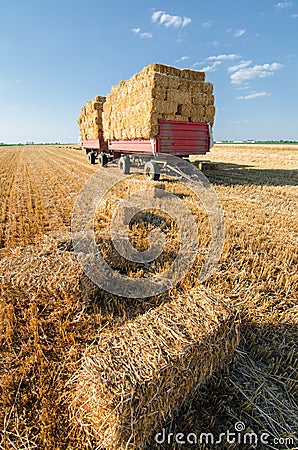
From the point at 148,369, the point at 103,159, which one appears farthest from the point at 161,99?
the point at 148,369

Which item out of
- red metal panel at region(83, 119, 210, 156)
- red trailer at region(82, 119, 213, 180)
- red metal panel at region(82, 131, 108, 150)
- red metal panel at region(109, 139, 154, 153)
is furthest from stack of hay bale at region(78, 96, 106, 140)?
red metal panel at region(83, 119, 210, 156)

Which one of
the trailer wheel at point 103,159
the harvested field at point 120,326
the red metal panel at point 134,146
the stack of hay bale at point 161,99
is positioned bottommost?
the harvested field at point 120,326

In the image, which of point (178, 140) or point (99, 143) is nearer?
point (178, 140)

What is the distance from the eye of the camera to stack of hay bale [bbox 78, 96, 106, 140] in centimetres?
1495

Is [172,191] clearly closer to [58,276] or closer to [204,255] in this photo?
[204,255]

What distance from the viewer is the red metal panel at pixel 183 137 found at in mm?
8969

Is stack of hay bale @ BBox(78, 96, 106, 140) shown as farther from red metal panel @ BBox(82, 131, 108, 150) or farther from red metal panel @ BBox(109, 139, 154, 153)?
red metal panel @ BBox(109, 139, 154, 153)

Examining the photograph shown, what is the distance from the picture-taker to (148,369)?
183cm

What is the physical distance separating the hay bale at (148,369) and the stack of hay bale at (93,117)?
47.3ft

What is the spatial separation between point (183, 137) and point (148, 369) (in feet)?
28.1

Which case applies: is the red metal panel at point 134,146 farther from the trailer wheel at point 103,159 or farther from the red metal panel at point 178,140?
the trailer wheel at point 103,159

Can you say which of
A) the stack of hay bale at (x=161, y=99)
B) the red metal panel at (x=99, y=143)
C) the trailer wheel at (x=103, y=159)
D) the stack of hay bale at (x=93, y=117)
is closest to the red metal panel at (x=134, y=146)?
the stack of hay bale at (x=161, y=99)

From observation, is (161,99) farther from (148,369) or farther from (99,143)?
(148,369)

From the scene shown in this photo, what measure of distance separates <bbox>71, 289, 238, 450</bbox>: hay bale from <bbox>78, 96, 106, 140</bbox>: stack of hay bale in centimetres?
1441
